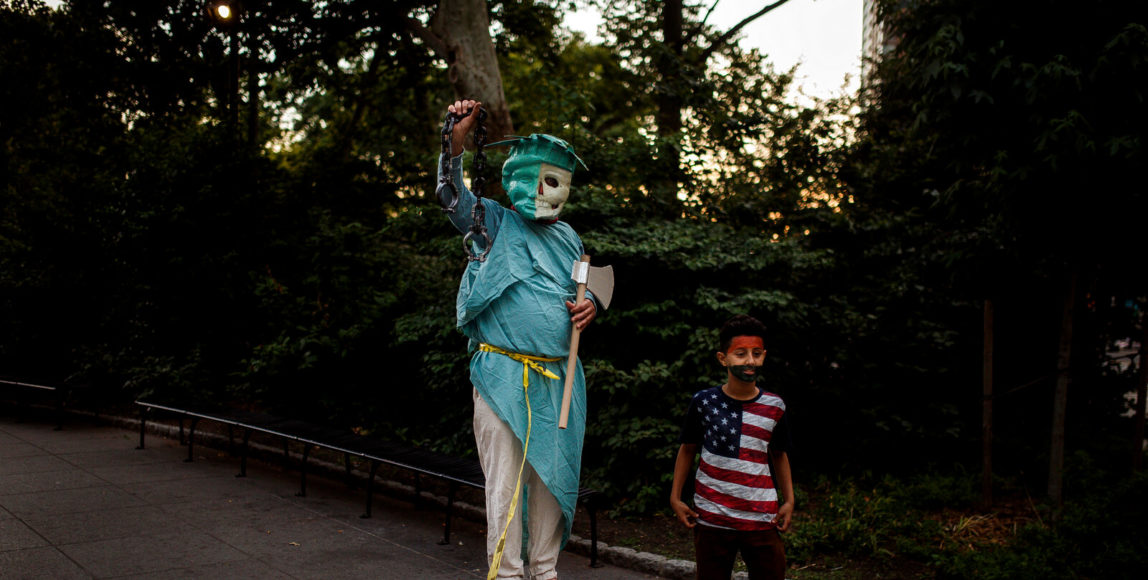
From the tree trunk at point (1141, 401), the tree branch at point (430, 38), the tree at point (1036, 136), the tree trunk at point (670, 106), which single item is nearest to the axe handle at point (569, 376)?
the tree at point (1036, 136)

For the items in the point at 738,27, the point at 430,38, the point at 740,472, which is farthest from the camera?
the point at 738,27

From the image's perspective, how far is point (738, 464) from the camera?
3.14m

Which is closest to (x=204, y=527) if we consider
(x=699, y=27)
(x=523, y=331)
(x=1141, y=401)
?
(x=523, y=331)

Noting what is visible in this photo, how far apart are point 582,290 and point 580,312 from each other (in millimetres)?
99

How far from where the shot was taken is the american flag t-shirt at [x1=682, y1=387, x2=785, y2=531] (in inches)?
123

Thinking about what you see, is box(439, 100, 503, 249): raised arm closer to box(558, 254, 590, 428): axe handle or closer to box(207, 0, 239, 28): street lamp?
box(558, 254, 590, 428): axe handle

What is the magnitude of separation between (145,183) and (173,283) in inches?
44.0

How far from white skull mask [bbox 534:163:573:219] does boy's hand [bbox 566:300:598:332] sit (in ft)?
1.41

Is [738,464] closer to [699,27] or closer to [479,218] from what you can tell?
[479,218]

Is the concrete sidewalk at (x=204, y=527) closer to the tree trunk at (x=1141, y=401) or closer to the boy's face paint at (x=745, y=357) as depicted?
the boy's face paint at (x=745, y=357)

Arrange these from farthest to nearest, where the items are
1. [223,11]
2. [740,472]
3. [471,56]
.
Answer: [223,11], [471,56], [740,472]

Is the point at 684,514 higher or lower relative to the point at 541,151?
lower

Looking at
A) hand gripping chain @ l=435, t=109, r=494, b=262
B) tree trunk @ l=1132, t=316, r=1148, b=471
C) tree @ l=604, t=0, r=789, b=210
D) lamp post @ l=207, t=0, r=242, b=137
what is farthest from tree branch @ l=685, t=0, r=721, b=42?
hand gripping chain @ l=435, t=109, r=494, b=262

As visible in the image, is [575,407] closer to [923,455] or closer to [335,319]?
[923,455]
